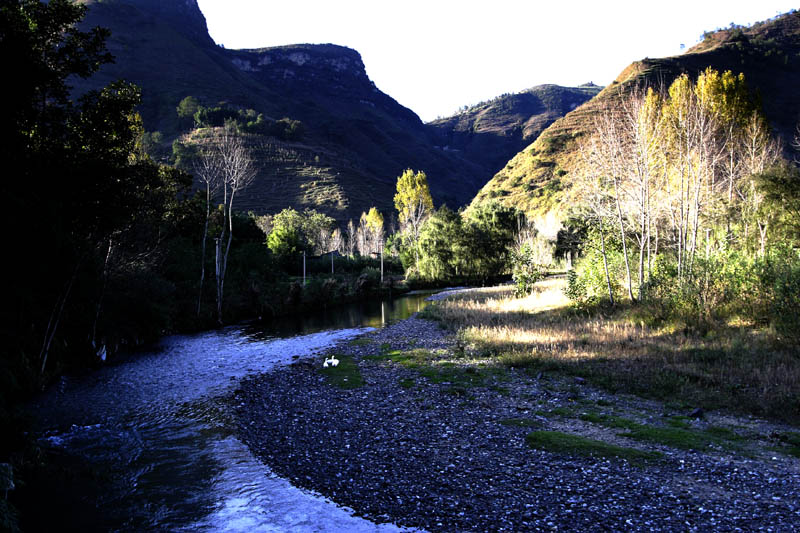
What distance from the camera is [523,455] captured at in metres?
8.09

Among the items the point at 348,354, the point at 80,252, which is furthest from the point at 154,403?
the point at 348,354

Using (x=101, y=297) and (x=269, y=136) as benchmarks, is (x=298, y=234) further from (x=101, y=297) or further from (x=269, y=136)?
Result: (x=269, y=136)

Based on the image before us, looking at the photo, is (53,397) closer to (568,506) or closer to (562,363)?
(568,506)

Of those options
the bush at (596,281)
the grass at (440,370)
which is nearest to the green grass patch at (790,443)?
the grass at (440,370)

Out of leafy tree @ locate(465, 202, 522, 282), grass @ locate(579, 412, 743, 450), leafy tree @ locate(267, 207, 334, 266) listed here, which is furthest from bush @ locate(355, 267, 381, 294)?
grass @ locate(579, 412, 743, 450)

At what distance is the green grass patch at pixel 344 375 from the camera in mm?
14015

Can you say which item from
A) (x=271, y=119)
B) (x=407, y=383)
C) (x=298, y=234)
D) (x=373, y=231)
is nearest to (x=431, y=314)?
(x=407, y=383)

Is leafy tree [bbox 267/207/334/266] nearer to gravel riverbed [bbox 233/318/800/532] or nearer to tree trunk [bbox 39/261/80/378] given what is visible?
tree trunk [bbox 39/261/80/378]

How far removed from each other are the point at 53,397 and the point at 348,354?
32.5ft

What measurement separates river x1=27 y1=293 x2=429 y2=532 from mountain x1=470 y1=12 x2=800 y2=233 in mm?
58179

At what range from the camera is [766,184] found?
19203 millimetres

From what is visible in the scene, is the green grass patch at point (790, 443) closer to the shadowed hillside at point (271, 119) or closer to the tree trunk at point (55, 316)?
the tree trunk at point (55, 316)

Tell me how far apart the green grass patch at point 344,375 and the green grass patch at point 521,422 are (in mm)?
5257

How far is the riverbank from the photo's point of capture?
619 centimetres
